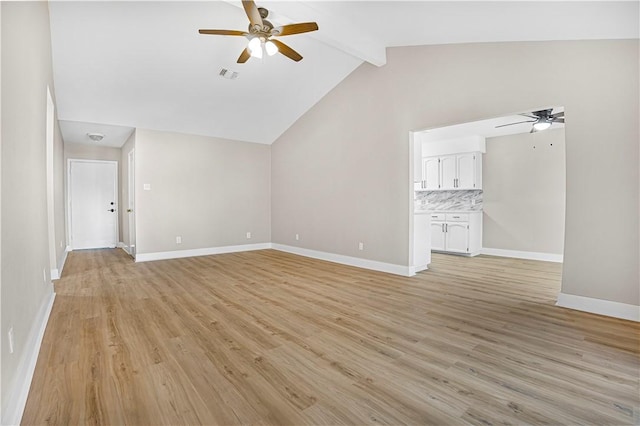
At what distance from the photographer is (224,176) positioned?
273 inches

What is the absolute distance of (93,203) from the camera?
25.2ft

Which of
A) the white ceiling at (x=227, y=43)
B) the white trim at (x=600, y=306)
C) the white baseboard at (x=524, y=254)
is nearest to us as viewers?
the white trim at (x=600, y=306)

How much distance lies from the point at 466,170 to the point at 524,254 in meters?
2.06

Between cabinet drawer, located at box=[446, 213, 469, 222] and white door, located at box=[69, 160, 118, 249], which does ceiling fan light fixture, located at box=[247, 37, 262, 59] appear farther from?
white door, located at box=[69, 160, 118, 249]

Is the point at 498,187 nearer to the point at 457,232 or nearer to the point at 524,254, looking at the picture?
the point at 457,232

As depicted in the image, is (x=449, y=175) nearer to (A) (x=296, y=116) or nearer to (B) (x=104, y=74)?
(A) (x=296, y=116)

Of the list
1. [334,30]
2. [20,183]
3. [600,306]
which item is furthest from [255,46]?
[600,306]

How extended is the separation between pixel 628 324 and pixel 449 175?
4.69 metres

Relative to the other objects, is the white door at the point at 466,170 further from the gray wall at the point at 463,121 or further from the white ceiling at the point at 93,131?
the white ceiling at the point at 93,131

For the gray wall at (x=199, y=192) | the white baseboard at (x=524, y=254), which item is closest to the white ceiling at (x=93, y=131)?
the gray wall at (x=199, y=192)

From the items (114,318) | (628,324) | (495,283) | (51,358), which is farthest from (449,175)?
(51,358)

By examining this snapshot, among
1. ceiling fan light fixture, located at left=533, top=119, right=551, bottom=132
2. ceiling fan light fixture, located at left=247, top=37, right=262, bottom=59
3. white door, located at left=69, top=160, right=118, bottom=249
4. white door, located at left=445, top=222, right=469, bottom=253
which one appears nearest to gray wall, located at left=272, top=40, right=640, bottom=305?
ceiling fan light fixture, located at left=533, top=119, right=551, bottom=132

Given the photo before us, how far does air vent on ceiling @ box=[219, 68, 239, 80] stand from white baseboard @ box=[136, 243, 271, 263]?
355 cm

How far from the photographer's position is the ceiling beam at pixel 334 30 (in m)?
3.36
